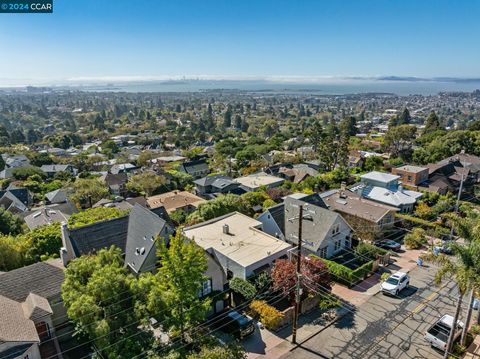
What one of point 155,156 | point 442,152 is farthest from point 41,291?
point 155,156

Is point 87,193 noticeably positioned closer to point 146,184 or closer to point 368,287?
point 146,184

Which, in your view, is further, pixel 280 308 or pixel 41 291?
pixel 280 308

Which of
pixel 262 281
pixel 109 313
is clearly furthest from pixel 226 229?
pixel 109 313

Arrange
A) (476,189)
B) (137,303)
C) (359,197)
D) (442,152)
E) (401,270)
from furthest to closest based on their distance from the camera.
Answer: (442,152), (476,189), (359,197), (401,270), (137,303)

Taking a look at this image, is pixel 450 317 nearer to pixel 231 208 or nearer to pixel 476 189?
pixel 231 208

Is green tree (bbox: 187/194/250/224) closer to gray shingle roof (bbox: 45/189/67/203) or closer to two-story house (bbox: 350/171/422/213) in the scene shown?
two-story house (bbox: 350/171/422/213)

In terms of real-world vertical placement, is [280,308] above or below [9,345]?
below
